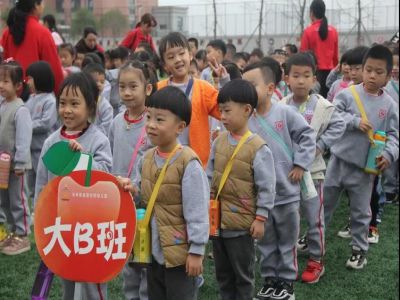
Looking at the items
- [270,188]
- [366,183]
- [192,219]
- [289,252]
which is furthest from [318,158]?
[192,219]

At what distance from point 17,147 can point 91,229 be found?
2048 mm

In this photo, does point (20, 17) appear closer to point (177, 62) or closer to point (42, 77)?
point (42, 77)

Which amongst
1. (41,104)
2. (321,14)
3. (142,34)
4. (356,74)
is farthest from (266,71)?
(142,34)

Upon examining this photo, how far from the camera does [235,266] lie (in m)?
3.23

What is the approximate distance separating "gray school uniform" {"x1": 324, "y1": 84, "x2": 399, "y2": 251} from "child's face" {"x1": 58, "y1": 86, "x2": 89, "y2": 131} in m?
1.99

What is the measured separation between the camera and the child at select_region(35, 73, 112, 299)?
9.96ft

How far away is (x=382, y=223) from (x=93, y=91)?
3.40 m

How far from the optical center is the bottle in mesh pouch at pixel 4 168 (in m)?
4.32

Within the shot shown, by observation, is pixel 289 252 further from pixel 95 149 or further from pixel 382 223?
pixel 382 223

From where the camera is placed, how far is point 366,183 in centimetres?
420

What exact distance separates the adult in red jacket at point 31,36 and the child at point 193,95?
7.61 ft

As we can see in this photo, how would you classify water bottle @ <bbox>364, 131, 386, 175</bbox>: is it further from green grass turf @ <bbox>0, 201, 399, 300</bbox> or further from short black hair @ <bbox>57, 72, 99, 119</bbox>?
short black hair @ <bbox>57, 72, 99, 119</bbox>

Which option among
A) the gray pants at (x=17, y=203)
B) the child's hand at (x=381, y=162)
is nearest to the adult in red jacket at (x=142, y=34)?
the gray pants at (x=17, y=203)

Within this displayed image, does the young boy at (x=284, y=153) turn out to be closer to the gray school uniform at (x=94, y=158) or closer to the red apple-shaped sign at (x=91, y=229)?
the gray school uniform at (x=94, y=158)
